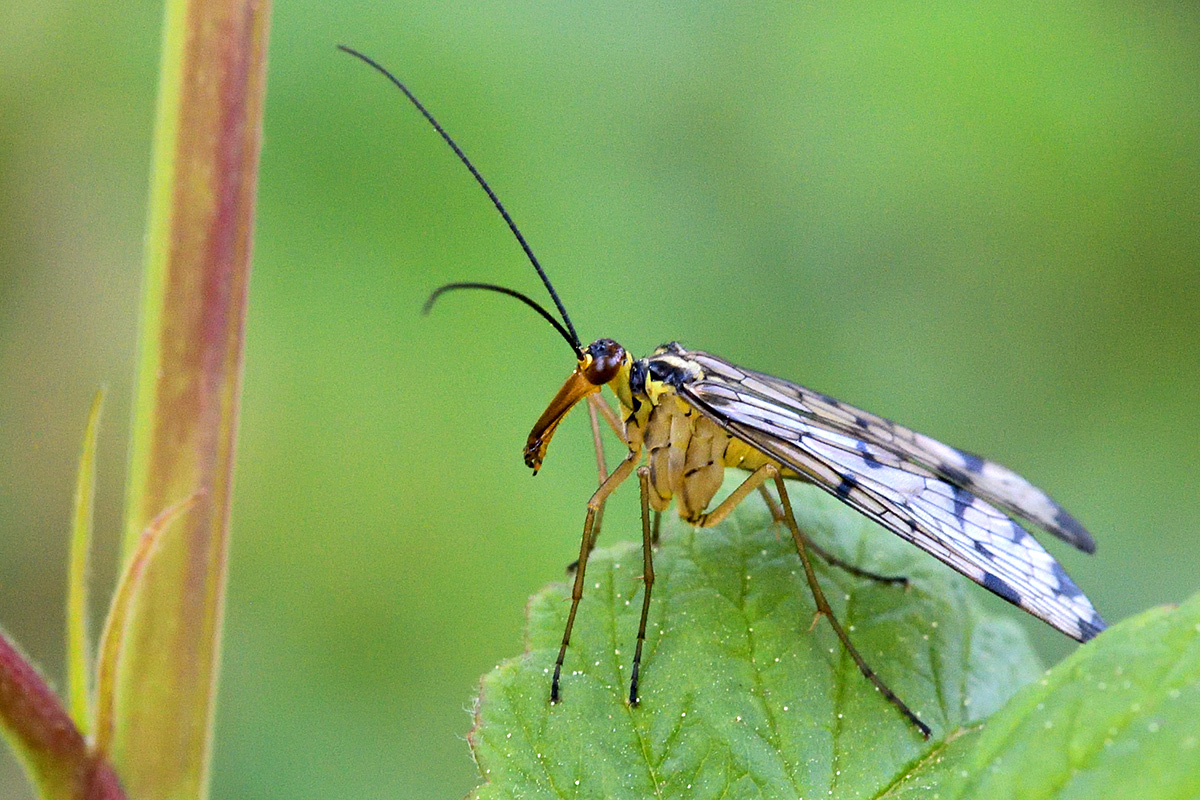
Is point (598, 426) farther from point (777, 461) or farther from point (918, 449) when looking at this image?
point (918, 449)

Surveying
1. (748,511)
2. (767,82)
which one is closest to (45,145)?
(767,82)

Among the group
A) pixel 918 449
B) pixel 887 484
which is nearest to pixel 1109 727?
pixel 887 484

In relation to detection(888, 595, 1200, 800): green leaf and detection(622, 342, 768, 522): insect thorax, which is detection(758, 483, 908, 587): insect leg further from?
detection(888, 595, 1200, 800): green leaf

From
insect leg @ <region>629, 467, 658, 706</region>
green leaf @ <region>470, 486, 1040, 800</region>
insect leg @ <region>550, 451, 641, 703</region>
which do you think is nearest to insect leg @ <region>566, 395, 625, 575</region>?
insect leg @ <region>550, 451, 641, 703</region>

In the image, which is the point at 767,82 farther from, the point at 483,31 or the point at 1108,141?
the point at 1108,141

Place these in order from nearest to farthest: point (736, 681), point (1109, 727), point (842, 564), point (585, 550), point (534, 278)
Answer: point (1109, 727) → point (736, 681) → point (585, 550) → point (842, 564) → point (534, 278)

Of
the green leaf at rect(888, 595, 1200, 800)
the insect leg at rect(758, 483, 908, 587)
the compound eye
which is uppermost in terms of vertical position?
the compound eye
